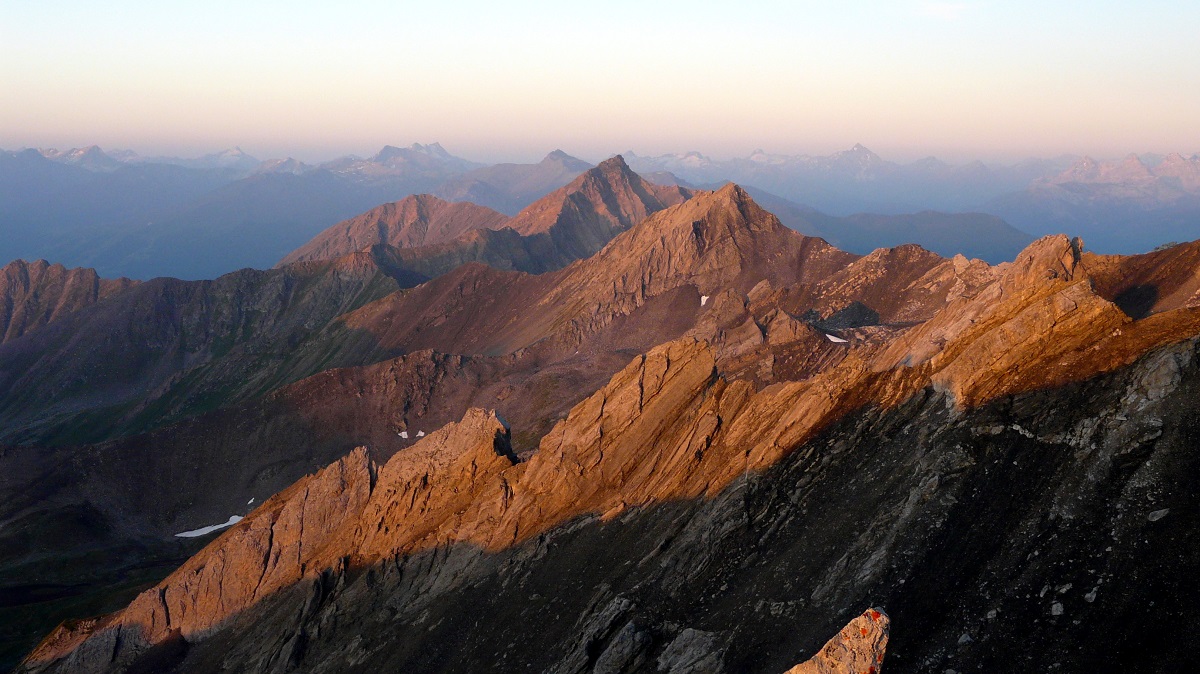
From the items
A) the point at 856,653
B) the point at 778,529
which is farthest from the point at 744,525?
the point at 856,653

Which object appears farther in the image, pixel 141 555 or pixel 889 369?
pixel 141 555

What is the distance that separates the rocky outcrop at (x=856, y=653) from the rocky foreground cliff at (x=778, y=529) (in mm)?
68

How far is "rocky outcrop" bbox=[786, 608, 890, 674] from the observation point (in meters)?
17.5

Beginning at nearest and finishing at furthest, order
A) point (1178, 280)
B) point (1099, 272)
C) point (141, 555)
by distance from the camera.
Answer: point (1178, 280) → point (1099, 272) → point (141, 555)

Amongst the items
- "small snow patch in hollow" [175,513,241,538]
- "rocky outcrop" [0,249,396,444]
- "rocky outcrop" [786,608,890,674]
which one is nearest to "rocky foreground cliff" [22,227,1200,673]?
"rocky outcrop" [786,608,890,674]

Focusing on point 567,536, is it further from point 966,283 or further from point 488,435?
point 966,283

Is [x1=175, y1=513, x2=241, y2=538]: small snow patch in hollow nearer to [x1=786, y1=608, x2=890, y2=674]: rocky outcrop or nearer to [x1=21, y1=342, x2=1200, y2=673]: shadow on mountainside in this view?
[x1=21, y1=342, x2=1200, y2=673]: shadow on mountainside

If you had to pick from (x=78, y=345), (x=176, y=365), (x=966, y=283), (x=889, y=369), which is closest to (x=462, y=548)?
(x=889, y=369)

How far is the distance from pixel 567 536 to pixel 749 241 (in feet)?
387

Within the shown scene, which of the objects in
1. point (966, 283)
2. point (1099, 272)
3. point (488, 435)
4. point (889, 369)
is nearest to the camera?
point (889, 369)

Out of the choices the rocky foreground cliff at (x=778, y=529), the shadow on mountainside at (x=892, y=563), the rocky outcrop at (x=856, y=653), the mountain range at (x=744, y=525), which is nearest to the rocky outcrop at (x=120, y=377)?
the mountain range at (x=744, y=525)

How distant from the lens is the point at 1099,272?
62.9 metres

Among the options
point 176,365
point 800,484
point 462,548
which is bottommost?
point 176,365

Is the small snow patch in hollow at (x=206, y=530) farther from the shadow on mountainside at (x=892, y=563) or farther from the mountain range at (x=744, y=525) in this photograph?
the shadow on mountainside at (x=892, y=563)
